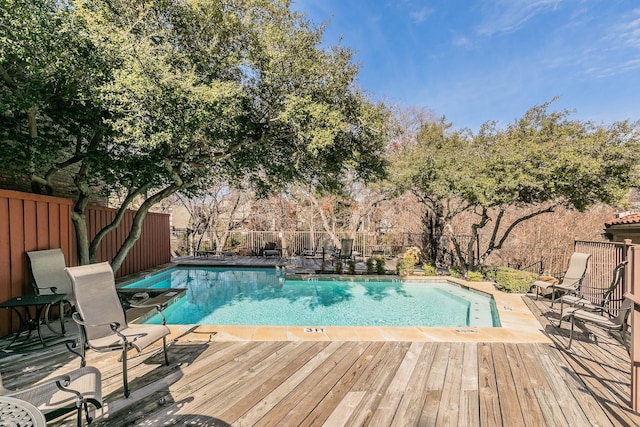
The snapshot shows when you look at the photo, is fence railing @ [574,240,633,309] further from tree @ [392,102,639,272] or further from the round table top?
the round table top

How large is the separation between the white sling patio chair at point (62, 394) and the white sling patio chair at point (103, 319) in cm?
56

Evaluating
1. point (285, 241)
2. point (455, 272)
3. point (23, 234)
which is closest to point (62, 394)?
point (23, 234)

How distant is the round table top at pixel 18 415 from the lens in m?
1.25

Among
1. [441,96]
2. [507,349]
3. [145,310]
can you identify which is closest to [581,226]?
[507,349]

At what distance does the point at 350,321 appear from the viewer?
20.1 ft

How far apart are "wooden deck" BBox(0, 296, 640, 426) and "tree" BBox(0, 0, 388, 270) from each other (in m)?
2.98

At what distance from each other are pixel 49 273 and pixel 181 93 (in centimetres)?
336

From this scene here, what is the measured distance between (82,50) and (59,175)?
4797 millimetres

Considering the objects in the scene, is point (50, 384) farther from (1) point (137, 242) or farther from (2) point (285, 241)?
(2) point (285, 241)

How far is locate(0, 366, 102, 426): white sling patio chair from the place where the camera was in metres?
1.73

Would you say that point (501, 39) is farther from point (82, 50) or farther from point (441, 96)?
point (82, 50)

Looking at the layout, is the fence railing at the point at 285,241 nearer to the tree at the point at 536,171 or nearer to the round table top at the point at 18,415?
the tree at the point at 536,171

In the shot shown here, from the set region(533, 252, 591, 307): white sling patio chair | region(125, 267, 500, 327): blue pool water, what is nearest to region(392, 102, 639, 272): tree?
region(533, 252, 591, 307): white sling patio chair

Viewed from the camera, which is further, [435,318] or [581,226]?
[581,226]
